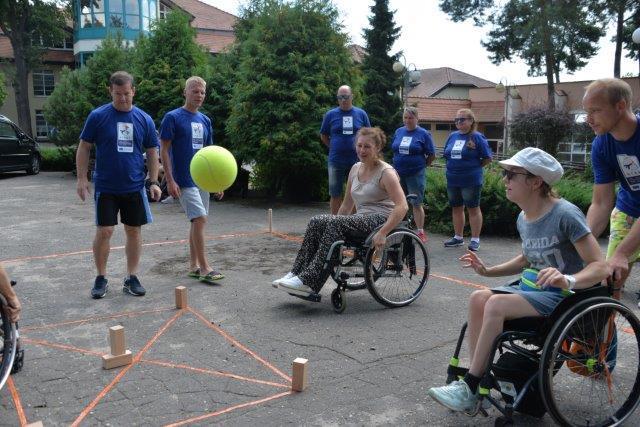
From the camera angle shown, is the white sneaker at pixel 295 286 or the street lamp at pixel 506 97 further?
the street lamp at pixel 506 97

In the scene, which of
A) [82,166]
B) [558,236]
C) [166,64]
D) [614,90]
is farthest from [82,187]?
[166,64]

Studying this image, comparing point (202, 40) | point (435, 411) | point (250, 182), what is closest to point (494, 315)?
point (435, 411)

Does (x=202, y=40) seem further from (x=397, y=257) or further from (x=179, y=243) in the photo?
(x=397, y=257)

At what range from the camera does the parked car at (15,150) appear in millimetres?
17484

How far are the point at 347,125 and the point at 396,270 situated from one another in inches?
136

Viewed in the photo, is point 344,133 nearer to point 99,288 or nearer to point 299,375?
point 99,288

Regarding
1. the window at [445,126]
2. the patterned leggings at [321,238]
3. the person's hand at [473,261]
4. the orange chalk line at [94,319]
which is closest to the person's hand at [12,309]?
the orange chalk line at [94,319]

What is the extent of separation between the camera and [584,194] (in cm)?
909

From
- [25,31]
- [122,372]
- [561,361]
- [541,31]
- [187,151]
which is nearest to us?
[561,361]

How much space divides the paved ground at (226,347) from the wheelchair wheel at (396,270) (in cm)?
16

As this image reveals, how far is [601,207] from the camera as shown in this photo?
363cm

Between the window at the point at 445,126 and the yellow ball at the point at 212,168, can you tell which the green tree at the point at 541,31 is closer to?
the window at the point at 445,126

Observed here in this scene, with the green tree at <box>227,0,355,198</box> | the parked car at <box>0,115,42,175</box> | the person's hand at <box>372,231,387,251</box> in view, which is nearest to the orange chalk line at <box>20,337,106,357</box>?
the person's hand at <box>372,231,387,251</box>

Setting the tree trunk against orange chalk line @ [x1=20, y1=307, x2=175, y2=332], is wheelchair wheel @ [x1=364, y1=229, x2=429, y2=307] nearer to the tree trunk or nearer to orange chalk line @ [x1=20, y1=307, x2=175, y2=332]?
orange chalk line @ [x1=20, y1=307, x2=175, y2=332]
